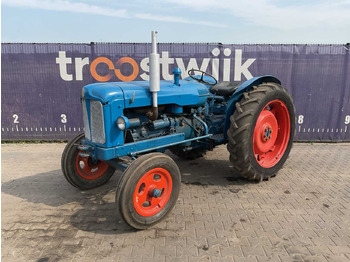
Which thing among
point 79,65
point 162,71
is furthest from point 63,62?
point 162,71

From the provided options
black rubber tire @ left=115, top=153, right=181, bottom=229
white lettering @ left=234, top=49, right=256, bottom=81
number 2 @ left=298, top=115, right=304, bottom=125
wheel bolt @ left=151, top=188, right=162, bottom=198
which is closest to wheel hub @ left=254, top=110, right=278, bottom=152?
black rubber tire @ left=115, top=153, right=181, bottom=229

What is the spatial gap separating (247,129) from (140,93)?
150 centimetres

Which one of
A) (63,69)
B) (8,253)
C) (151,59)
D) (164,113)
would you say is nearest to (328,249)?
(164,113)

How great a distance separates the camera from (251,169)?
12.6ft

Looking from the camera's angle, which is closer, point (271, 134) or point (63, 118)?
point (271, 134)

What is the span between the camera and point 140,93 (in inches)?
128

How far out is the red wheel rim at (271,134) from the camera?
4.08 metres

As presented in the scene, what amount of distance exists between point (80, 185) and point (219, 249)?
7.08 ft

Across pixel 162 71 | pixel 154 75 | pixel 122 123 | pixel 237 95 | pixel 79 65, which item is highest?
pixel 79 65

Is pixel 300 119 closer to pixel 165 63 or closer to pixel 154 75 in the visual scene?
pixel 165 63

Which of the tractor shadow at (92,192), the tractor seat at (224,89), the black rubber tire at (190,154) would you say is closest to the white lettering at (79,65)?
the tractor shadow at (92,192)

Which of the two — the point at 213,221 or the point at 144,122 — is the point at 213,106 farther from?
the point at 213,221

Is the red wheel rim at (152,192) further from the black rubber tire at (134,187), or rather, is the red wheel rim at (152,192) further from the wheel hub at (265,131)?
the wheel hub at (265,131)

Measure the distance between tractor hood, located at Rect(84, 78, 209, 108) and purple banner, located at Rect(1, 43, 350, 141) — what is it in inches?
104
